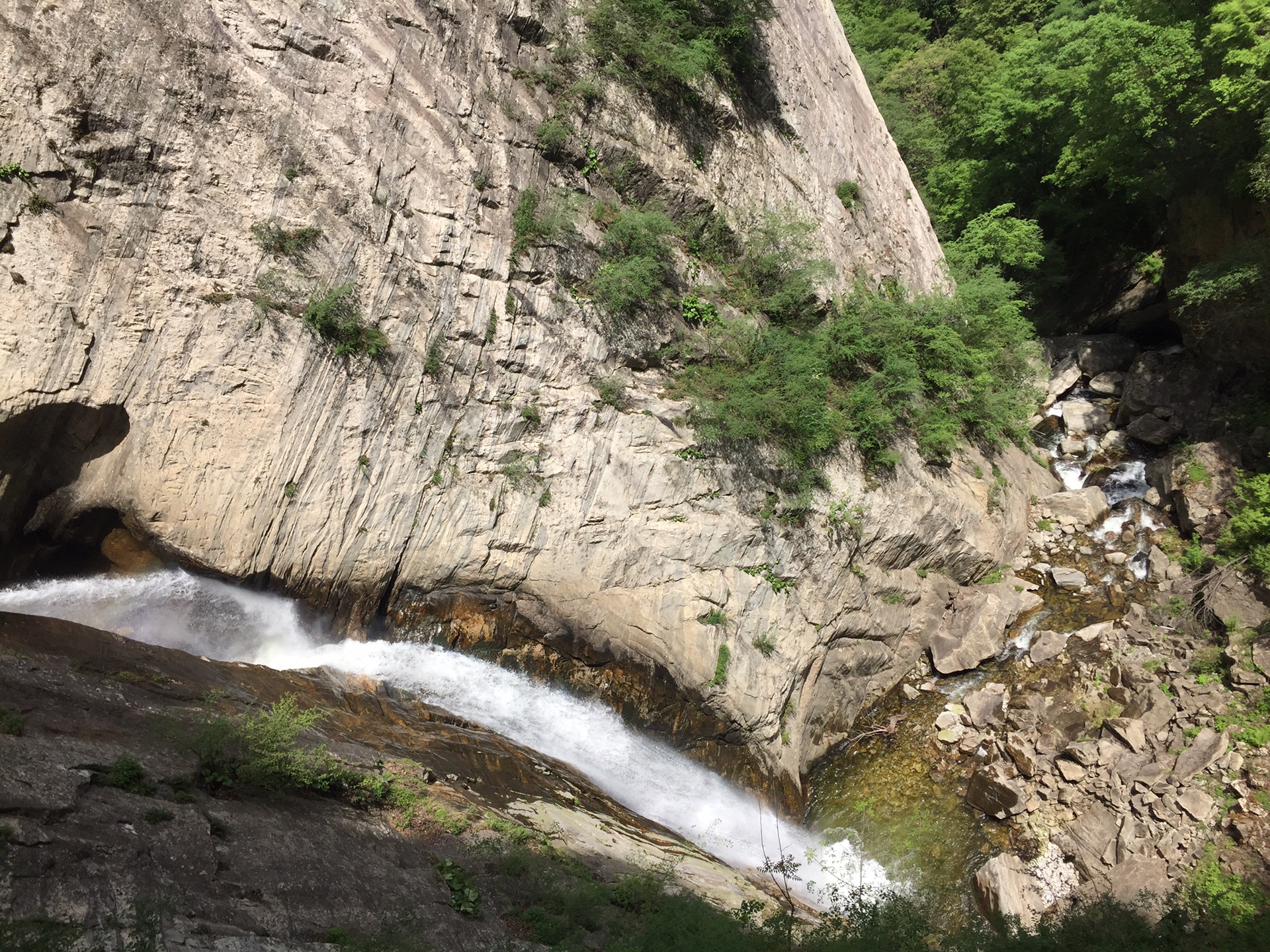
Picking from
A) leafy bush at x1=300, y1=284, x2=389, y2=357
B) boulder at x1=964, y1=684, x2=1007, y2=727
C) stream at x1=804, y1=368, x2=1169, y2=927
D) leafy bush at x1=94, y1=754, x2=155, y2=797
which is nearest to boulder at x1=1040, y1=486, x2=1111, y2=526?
stream at x1=804, y1=368, x2=1169, y2=927

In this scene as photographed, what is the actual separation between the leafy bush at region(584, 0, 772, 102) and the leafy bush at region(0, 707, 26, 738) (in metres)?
13.7

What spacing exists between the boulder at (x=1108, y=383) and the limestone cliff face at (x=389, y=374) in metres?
6.82

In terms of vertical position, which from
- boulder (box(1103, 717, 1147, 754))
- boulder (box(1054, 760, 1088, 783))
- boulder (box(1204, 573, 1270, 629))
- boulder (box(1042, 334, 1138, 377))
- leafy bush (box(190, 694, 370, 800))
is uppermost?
boulder (box(1042, 334, 1138, 377))

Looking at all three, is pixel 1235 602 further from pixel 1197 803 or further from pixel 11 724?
pixel 11 724

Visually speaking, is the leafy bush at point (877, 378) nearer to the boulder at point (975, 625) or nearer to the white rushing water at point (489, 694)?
the boulder at point (975, 625)

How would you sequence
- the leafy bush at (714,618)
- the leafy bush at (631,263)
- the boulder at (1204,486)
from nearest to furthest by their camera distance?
the leafy bush at (714,618) < the leafy bush at (631,263) < the boulder at (1204,486)

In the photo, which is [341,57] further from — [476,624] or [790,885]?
[790,885]

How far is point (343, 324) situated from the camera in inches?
436

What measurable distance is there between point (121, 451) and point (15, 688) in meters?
3.90

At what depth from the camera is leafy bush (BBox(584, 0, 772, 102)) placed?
14.4 meters

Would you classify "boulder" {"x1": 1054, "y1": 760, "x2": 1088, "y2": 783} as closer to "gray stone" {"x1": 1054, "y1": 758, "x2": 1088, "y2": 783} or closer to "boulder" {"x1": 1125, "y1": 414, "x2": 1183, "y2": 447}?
"gray stone" {"x1": 1054, "y1": 758, "x2": 1088, "y2": 783}

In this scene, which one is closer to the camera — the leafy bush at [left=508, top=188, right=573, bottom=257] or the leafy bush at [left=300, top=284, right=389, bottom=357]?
the leafy bush at [left=300, top=284, right=389, bottom=357]

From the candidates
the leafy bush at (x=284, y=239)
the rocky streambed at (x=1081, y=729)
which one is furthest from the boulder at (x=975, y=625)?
A: the leafy bush at (x=284, y=239)

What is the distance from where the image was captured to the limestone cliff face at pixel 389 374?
9820 mm
